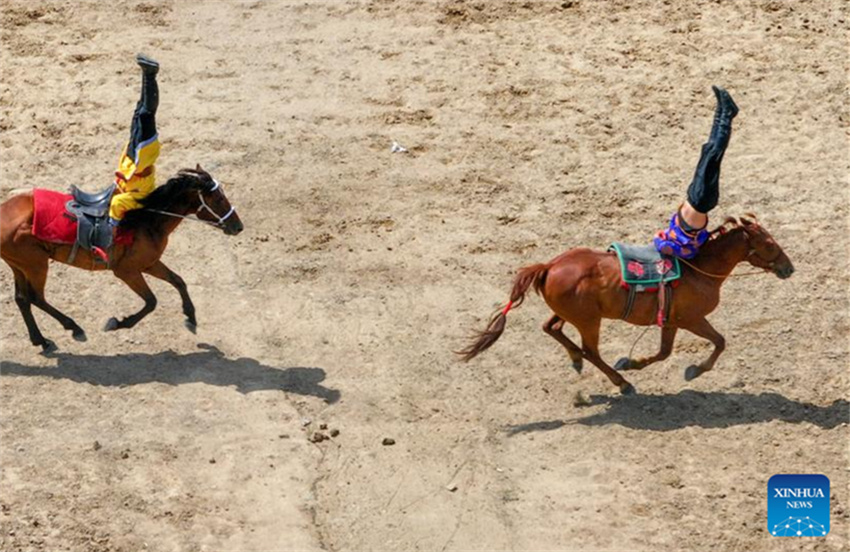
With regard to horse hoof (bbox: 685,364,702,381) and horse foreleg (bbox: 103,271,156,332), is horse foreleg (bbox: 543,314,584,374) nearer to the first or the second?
horse hoof (bbox: 685,364,702,381)

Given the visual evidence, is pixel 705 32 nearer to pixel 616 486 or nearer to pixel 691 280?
pixel 691 280

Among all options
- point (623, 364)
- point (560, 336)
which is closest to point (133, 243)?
point (560, 336)

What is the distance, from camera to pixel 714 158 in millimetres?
12195

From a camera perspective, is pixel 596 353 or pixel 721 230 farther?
pixel 596 353

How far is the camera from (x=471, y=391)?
13195 mm

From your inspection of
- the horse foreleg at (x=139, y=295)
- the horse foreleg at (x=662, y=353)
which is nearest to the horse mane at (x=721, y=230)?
the horse foreleg at (x=662, y=353)

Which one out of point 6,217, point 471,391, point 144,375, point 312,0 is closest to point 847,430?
point 471,391

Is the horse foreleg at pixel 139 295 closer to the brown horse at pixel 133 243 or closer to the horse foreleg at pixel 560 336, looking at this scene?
the brown horse at pixel 133 243

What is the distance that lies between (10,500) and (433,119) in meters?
6.95

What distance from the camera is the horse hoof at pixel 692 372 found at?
13.0 meters

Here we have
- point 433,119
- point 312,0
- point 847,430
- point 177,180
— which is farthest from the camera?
point 312,0

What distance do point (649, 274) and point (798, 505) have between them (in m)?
2.25

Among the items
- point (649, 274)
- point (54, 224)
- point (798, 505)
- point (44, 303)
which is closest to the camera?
point (798, 505)

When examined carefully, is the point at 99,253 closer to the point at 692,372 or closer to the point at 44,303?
A: the point at 44,303
